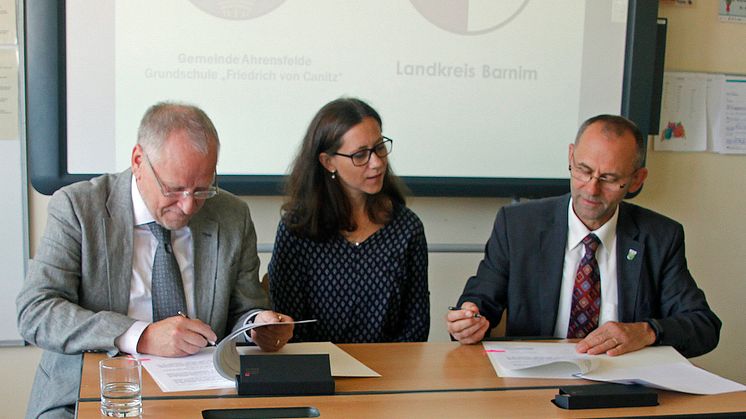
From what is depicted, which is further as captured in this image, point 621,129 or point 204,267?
point 621,129

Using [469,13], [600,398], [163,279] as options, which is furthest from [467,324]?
[469,13]

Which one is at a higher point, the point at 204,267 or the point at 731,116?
the point at 731,116

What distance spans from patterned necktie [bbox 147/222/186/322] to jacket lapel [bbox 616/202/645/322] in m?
1.28

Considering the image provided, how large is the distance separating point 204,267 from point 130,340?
35 centimetres

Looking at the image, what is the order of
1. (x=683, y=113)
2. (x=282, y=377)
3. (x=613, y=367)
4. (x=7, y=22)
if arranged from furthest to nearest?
(x=683, y=113)
(x=7, y=22)
(x=613, y=367)
(x=282, y=377)

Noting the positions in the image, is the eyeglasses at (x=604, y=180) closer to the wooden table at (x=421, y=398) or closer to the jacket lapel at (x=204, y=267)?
the wooden table at (x=421, y=398)

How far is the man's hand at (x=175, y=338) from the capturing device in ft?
6.39

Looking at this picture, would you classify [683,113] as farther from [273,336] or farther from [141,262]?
[141,262]

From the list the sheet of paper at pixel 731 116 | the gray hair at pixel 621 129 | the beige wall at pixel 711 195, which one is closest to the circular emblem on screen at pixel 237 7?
the gray hair at pixel 621 129

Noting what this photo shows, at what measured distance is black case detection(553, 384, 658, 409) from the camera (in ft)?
5.92

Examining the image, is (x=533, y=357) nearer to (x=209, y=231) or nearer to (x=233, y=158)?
(x=209, y=231)

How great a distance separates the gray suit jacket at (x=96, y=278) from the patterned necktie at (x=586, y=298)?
916 mm

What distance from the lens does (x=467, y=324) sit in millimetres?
2223

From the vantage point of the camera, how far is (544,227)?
2.54m
